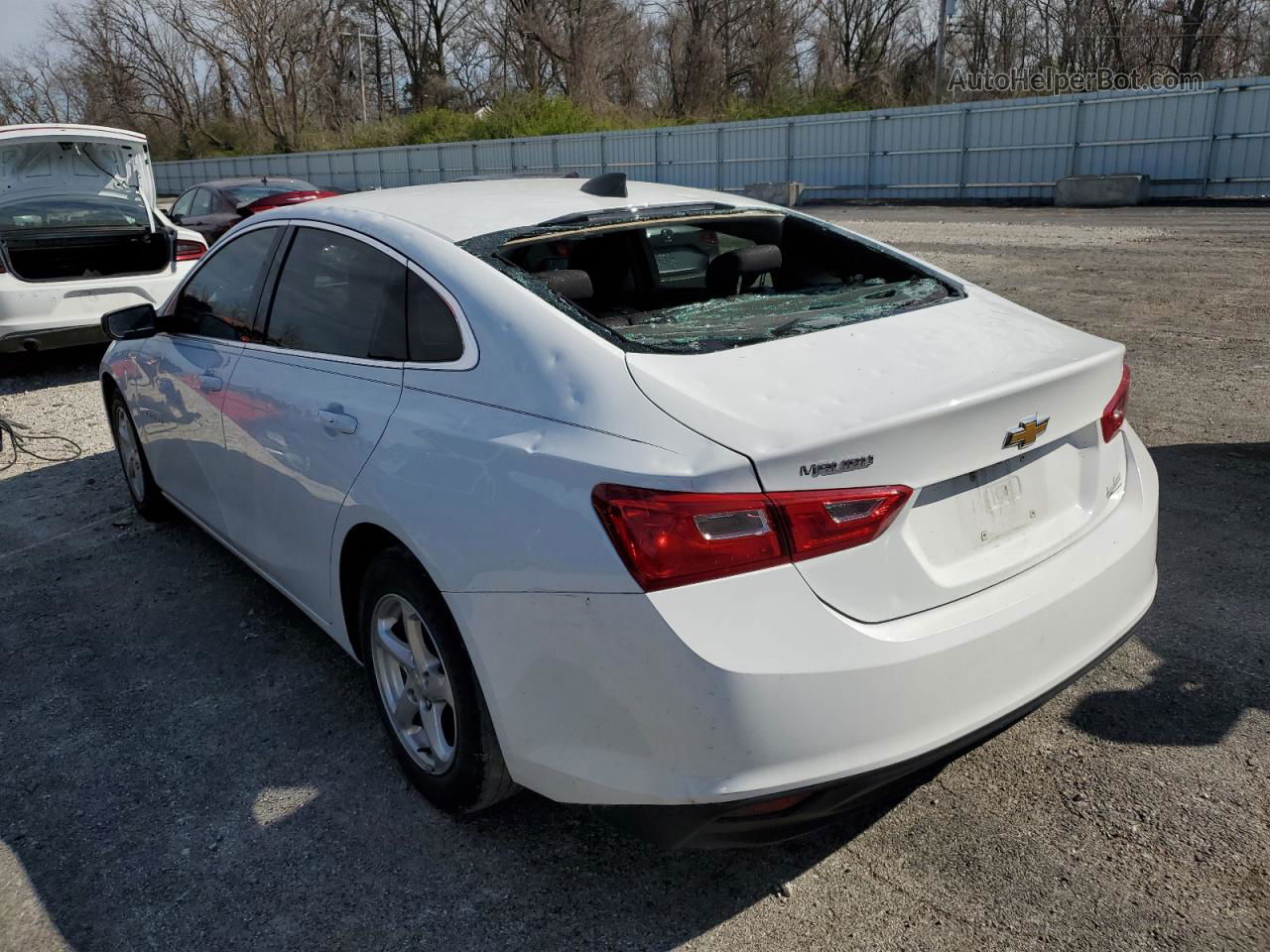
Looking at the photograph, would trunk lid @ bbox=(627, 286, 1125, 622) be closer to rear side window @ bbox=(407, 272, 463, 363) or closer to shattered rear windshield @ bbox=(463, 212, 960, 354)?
shattered rear windshield @ bbox=(463, 212, 960, 354)

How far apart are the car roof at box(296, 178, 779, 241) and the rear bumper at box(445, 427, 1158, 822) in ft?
4.12

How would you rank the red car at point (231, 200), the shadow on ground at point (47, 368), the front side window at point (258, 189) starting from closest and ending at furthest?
1. the shadow on ground at point (47, 368)
2. the red car at point (231, 200)
3. the front side window at point (258, 189)

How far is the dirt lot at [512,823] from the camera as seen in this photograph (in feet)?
7.84

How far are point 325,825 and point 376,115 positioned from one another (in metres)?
61.0

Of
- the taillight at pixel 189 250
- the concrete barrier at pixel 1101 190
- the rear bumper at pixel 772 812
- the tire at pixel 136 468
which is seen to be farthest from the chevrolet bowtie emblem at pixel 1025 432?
the concrete barrier at pixel 1101 190

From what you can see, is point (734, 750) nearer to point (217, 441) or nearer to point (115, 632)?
point (217, 441)

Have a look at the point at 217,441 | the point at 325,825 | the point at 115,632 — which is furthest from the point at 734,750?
the point at 115,632

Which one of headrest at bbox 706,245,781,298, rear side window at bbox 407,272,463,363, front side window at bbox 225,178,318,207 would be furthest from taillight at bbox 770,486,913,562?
front side window at bbox 225,178,318,207

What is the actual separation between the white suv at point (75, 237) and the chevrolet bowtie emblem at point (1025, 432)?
700 centimetres

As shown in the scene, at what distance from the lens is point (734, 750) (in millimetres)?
1998

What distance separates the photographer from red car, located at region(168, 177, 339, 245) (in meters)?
14.5

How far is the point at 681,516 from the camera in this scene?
6.56ft

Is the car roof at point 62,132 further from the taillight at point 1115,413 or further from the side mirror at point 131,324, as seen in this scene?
the taillight at point 1115,413

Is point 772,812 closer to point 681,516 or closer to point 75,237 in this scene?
point 681,516
